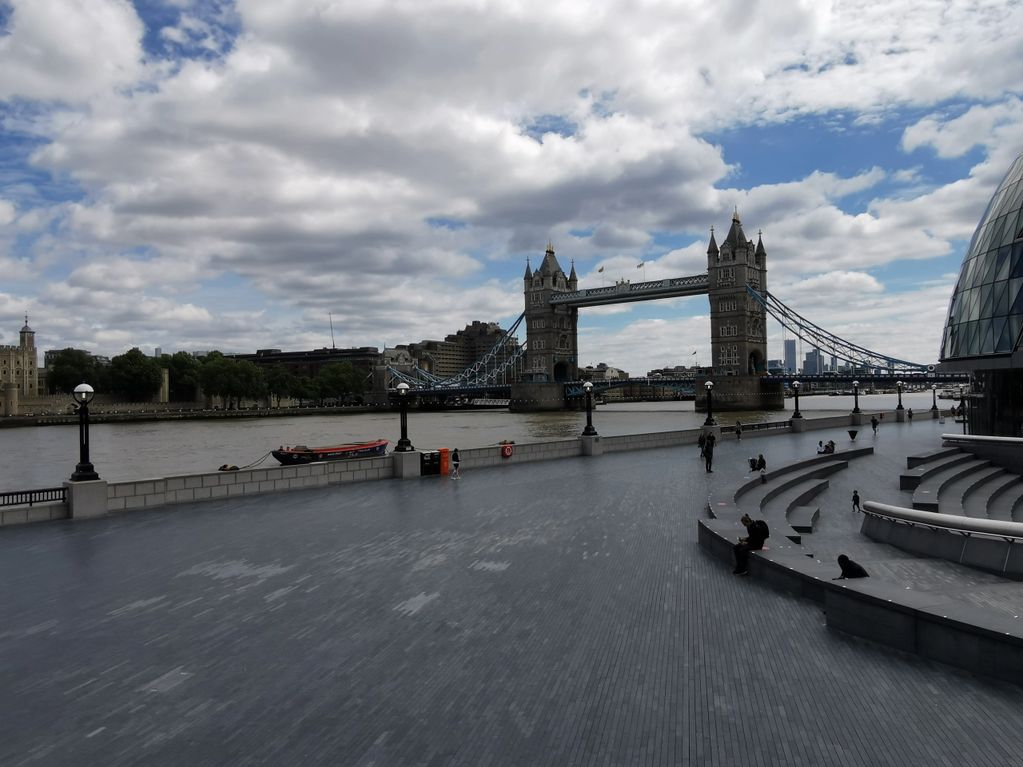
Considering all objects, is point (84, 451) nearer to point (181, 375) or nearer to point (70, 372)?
point (181, 375)

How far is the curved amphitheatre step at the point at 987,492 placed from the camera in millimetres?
17031

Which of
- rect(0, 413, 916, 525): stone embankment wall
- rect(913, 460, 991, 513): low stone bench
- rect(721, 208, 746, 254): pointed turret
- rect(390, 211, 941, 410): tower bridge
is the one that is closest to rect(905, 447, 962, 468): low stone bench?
rect(913, 460, 991, 513): low stone bench

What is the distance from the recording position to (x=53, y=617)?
873 centimetres

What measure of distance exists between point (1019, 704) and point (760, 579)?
414 cm

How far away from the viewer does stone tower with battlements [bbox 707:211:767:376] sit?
118625 mm

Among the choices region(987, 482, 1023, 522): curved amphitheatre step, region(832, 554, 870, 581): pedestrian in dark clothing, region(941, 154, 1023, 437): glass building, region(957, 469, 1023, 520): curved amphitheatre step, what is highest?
region(941, 154, 1023, 437): glass building

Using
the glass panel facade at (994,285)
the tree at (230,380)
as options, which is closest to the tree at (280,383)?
the tree at (230,380)

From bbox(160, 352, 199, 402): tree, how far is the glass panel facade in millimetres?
125016

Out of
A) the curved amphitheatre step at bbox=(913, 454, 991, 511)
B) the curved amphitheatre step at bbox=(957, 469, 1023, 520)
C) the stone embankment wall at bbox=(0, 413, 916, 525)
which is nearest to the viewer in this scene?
the stone embankment wall at bbox=(0, 413, 916, 525)

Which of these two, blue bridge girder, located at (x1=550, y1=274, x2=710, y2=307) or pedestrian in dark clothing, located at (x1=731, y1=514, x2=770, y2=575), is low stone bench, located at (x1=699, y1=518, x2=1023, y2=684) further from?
blue bridge girder, located at (x1=550, y1=274, x2=710, y2=307)

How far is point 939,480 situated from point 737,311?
348 ft

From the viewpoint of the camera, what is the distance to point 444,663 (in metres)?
7.23

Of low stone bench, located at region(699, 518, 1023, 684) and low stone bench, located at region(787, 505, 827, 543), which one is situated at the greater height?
low stone bench, located at region(699, 518, 1023, 684)

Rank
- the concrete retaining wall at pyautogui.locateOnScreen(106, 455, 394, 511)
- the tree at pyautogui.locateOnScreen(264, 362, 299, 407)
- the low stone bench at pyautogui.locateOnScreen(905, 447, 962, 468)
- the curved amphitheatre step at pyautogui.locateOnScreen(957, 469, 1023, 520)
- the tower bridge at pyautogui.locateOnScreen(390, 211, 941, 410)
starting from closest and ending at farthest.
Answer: the concrete retaining wall at pyautogui.locateOnScreen(106, 455, 394, 511) → the curved amphitheatre step at pyautogui.locateOnScreen(957, 469, 1023, 520) → the low stone bench at pyautogui.locateOnScreen(905, 447, 962, 468) → the tower bridge at pyautogui.locateOnScreen(390, 211, 941, 410) → the tree at pyautogui.locateOnScreen(264, 362, 299, 407)
